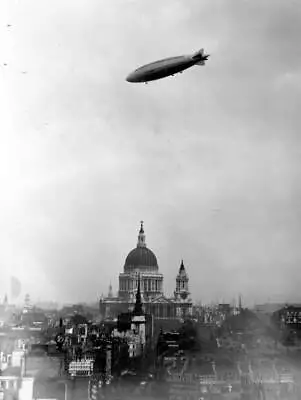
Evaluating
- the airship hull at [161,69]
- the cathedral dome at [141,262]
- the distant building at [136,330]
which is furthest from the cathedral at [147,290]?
the airship hull at [161,69]

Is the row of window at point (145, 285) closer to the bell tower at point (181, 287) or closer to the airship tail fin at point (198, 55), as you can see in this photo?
the bell tower at point (181, 287)

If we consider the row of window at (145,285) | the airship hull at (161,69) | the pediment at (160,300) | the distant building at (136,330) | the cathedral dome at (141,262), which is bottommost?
the distant building at (136,330)

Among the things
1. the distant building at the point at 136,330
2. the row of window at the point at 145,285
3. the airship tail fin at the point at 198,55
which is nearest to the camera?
the airship tail fin at the point at 198,55

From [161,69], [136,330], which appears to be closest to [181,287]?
[136,330]

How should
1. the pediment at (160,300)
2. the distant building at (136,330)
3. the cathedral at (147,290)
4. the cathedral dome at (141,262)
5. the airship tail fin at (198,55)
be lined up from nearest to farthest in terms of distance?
the airship tail fin at (198,55) < the distant building at (136,330) < the cathedral at (147,290) < the pediment at (160,300) < the cathedral dome at (141,262)

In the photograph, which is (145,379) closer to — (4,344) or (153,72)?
(4,344)

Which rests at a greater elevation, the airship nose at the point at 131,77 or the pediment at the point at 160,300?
the airship nose at the point at 131,77

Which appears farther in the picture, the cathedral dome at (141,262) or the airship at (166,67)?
the cathedral dome at (141,262)

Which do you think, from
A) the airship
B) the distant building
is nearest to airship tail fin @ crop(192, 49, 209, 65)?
the airship

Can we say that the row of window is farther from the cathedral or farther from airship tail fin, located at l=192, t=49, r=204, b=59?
airship tail fin, located at l=192, t=49, r=204, b=59
